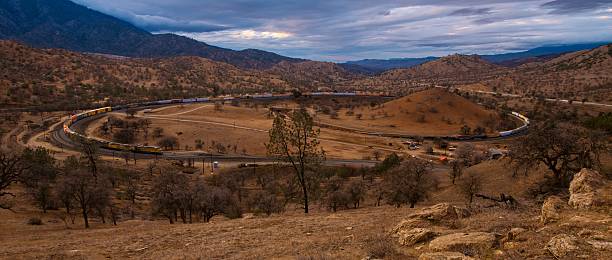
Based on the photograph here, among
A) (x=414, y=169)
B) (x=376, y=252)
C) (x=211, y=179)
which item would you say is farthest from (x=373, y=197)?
(x=376, y=252)

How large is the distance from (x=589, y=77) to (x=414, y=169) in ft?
654

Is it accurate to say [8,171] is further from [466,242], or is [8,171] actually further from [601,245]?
[601,245]

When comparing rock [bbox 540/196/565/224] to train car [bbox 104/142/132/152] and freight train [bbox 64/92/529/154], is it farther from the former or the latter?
train car [bbox 104/142/132/152]

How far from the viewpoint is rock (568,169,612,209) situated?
13.8 m

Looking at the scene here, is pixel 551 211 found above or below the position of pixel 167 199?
above

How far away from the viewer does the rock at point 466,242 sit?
37.7ft

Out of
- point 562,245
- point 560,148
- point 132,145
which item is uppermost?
point 562,245

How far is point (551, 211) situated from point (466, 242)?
400 centimetres

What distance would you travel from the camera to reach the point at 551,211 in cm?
1361

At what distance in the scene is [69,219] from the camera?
3341 centimetres

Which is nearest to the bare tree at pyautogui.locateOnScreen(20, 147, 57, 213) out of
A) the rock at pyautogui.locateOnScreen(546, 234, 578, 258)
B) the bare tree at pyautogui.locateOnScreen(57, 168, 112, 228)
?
the bare tree at pyautogui.locateOnScreen(57, 168, 112, 228)

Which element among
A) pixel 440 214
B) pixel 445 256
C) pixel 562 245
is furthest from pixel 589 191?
pixel 445 256

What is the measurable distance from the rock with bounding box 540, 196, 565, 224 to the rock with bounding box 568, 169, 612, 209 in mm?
559

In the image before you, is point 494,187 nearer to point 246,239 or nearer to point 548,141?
point 548,141
